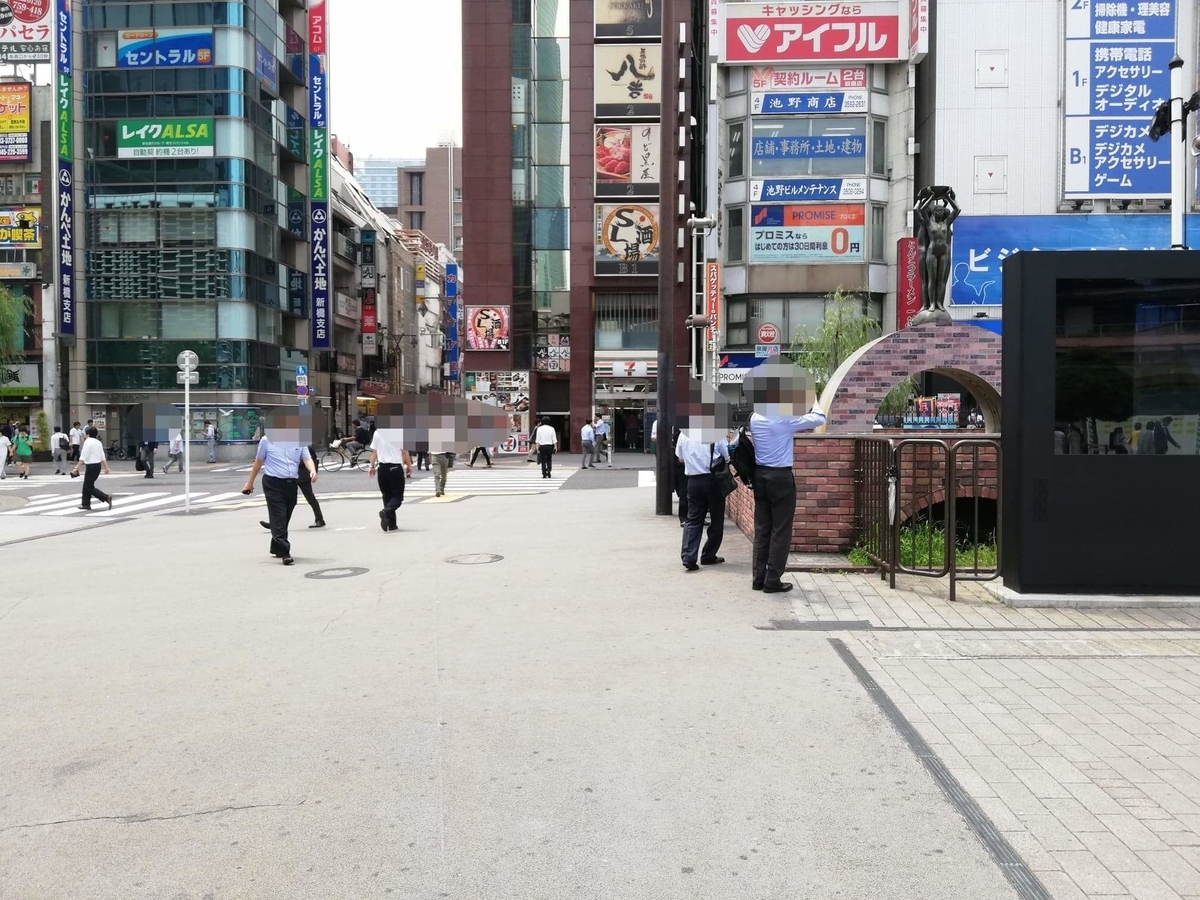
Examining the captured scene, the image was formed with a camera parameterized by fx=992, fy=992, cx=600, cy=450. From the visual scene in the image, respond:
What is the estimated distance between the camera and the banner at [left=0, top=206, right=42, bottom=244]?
1679 inches

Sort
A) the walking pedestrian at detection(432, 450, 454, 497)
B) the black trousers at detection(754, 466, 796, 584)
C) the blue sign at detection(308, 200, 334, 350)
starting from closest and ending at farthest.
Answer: the black trousers at detection(754, 466, 796, 584) < the walking pedestrian at detection(432, 450, 454, 497) < the blue sign at detection(308, 200, 334, 350)

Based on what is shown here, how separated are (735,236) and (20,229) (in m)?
30.5

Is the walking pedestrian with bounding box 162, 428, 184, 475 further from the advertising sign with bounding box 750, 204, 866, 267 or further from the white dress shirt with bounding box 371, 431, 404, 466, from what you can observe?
the white dress shirt with bounding box 371, 431, 404, 466

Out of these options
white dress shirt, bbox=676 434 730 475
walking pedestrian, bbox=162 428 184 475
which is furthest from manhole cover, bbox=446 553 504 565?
walking pedestrian, bbox=162 428 184 475

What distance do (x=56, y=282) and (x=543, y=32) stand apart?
24.5 m

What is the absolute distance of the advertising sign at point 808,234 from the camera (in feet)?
124

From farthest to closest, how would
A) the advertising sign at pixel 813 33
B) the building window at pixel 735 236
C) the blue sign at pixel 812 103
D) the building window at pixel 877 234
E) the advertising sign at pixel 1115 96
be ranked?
the building window at pixel 735 236, the building window at pixel 877 234, the blue sign at pixel 812 103, the advertising sign at pixel 813 33, the advertising sign at pixel 1115 96

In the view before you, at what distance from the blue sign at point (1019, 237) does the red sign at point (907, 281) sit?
143 centimetres

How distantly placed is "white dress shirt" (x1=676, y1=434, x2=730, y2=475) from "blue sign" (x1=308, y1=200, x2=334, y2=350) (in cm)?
4410

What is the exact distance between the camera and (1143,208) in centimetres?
3622

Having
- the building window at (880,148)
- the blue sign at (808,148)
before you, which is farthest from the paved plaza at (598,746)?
the building window at (880,148)

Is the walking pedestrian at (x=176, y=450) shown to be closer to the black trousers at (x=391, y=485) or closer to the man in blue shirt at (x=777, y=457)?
the black trousers at (x=391, y=485)

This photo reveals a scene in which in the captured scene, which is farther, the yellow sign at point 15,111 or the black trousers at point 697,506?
the yellow sign at point 15,111

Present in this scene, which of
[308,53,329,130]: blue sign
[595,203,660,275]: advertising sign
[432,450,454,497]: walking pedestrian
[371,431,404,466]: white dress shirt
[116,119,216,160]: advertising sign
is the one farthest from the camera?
[308,53,329,130]: blue sign
